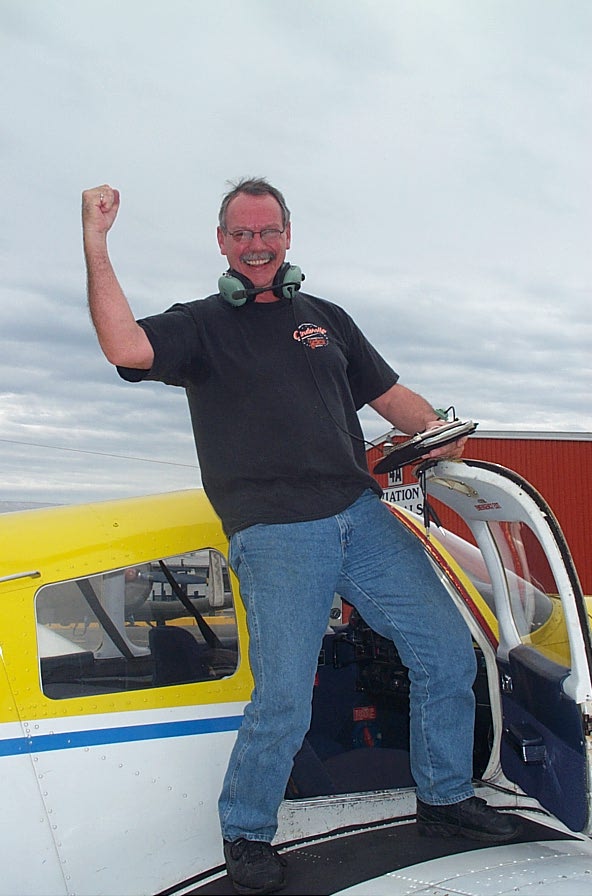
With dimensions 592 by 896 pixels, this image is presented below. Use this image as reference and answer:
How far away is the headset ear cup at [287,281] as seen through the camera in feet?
10.6

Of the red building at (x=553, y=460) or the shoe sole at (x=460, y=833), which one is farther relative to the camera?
the red building at (x=553, y=460)

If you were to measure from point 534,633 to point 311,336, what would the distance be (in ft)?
4.89

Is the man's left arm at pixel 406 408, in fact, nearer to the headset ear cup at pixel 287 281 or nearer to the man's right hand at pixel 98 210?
the headset ear cup at pixel 287 281

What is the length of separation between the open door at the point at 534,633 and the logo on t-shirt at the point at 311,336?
63 cm

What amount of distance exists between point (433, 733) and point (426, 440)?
1.07 m

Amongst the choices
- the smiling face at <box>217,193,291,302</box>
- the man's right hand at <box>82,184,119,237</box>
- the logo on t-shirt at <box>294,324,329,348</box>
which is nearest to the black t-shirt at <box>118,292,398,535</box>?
the logo on t-shirt at <box>294,324,329,348</box>

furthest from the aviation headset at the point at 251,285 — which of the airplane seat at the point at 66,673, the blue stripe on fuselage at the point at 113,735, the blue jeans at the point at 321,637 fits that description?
the blue stripe on fuselage at the point at 113,735

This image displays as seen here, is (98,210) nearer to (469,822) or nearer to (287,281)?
(287,281)

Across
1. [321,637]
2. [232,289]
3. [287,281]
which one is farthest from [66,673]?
[287,281]

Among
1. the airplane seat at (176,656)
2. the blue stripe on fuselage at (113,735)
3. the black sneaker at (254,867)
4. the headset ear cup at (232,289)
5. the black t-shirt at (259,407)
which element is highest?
the headset ear cup at (232,289)

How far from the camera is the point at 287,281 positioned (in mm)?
3238

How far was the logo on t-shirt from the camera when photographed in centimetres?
323

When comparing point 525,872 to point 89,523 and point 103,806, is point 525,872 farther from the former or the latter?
point 89,523

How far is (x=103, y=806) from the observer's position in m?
2.93
